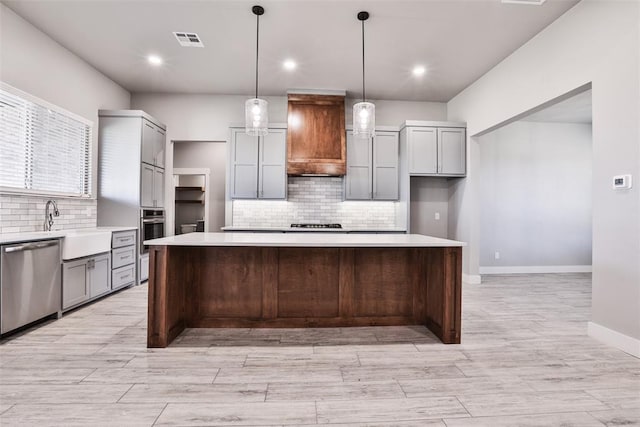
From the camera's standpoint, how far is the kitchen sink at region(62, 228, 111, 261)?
3.20 meters

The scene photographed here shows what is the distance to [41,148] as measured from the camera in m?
3.62

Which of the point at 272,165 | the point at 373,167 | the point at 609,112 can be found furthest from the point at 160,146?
the point at 609,112

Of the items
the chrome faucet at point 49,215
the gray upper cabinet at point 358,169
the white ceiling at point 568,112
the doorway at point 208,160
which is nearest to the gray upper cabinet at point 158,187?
the chrome faucet at point 49,215

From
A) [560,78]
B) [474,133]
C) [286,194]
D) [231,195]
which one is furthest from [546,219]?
[231,195]

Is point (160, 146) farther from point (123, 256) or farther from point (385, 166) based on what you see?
point (385, 166)

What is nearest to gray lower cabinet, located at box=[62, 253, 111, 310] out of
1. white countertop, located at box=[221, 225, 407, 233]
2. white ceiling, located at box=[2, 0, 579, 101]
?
white countertop, located at box=[221, 225, 407, 233]

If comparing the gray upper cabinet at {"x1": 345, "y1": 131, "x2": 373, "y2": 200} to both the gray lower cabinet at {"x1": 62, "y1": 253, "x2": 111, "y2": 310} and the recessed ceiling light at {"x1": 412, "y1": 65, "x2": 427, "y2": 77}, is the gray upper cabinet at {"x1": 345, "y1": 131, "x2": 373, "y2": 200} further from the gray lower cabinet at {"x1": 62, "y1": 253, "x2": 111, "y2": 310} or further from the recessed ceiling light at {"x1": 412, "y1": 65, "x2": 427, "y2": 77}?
the gray lower cabinet at {"x1": 62, "y1": 253, "x2": 111, "y2": 310}

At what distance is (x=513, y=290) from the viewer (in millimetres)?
4574

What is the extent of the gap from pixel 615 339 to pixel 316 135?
13.8ft

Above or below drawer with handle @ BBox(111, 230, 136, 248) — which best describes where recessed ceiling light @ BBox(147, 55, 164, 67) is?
above

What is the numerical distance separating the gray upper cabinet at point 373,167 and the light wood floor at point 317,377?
2698 mm

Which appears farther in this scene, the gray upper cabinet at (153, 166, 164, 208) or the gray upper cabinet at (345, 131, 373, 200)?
the gray upper cabinet at (345, 131, 373, 200)

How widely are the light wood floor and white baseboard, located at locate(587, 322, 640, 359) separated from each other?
83 millimetres

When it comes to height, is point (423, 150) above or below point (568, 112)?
below
